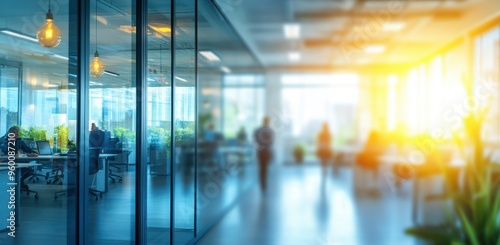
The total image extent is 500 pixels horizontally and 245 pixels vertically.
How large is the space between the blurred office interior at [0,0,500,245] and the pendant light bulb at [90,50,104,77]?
2 cm

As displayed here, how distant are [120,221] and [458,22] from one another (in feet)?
21.4

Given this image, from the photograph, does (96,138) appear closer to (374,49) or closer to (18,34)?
(18,34)

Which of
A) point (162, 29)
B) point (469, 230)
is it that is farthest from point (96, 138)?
point (469, 230)

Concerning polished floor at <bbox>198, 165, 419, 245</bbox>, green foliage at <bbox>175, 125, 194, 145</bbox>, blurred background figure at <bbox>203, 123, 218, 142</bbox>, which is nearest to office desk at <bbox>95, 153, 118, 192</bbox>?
green foliage at <bbox>175, 125, 194, 145</bbox>

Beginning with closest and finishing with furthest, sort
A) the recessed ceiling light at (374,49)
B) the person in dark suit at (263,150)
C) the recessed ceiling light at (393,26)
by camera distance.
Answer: the recessed ceiling light at (393,26) → the person in dark suit at (263,150) → the recessed ceiling light at (374,49)

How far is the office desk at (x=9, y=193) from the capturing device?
2.00 m

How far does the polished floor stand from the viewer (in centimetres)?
439

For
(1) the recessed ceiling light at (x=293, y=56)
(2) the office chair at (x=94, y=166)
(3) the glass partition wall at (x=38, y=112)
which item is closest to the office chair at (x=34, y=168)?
(3) the glass partition wall at (x=38, y=112)

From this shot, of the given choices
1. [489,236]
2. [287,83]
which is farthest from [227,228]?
[287,83]

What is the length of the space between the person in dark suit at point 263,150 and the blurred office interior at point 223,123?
8.5 inches

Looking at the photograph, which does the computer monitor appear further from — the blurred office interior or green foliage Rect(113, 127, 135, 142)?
green foliage Rect(113, 127, 135, 142)

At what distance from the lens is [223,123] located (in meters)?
6.79

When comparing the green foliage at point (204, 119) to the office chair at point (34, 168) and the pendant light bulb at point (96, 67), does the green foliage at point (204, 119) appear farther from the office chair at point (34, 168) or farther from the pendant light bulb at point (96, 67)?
the office chair at point (34, 168)

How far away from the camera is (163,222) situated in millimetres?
3477
